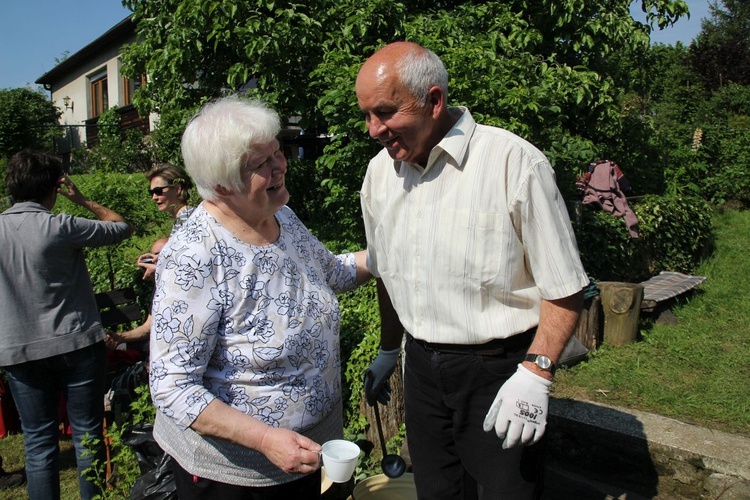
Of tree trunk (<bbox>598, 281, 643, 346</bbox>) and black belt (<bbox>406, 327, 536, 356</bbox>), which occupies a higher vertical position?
black belt (<bbox>406, 327, 536, 356</bbox>)

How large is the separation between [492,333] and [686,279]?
201 inches

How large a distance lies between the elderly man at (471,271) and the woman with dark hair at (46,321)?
6.14 feet

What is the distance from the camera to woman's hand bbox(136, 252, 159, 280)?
3.66 metres

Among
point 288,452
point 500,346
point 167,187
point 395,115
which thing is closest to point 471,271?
point 500,346

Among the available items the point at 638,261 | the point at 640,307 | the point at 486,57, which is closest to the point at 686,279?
the point at 638,261

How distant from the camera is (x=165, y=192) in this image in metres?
4.20

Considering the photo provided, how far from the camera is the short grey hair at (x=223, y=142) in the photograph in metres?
1.73

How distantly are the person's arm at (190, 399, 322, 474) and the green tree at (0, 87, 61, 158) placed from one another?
24389mm

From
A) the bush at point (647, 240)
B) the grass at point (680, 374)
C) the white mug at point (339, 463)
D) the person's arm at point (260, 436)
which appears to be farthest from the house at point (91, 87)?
the white mug at point (339, 463)

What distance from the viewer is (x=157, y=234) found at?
217 inches

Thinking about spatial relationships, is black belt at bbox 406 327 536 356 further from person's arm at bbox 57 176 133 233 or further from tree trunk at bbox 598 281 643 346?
tree trunk at bbox 598 281 643 346

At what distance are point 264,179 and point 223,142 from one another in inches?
6.3

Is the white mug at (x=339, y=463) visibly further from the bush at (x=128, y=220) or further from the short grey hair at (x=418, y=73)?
the bush at (x=128, y=220)

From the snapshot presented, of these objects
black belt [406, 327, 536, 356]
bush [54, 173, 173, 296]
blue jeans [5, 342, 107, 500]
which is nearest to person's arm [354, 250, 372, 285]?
black belt [406, 327, 536, 356]
